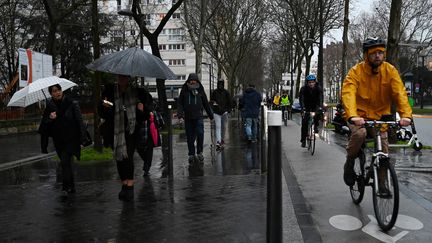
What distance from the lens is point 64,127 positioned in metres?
7.24

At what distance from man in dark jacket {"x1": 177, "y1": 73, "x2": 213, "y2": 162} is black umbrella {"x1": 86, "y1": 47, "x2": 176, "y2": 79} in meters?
3.83

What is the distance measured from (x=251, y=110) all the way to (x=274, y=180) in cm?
1074

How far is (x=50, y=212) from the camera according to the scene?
20.7 ft

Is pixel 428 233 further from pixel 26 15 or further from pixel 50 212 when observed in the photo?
pixel 26 15

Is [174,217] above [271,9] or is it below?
below

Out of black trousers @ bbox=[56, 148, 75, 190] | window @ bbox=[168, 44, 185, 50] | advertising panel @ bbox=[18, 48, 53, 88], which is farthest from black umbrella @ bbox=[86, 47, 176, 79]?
window @ bbox=[168, 44, 185, 50]

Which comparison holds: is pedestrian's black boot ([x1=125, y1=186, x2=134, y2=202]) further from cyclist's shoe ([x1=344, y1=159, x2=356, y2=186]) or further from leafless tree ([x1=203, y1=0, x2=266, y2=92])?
leafless tree ([x1=203, y1=0, x2=266, y2=92])

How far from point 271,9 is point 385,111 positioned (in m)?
37.7

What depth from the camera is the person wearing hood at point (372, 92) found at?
5293mm

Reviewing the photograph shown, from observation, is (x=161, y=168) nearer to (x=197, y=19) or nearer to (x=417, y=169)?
(x=417, y=169)

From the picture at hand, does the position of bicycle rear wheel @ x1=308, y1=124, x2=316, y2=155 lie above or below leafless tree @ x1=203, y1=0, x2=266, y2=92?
below

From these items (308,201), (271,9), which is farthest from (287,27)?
(308,201)

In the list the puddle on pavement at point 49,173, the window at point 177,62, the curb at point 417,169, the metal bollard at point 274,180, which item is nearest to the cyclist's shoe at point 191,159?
the puddle on pavement at point 49,173

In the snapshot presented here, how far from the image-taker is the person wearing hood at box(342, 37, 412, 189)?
17.4ft
